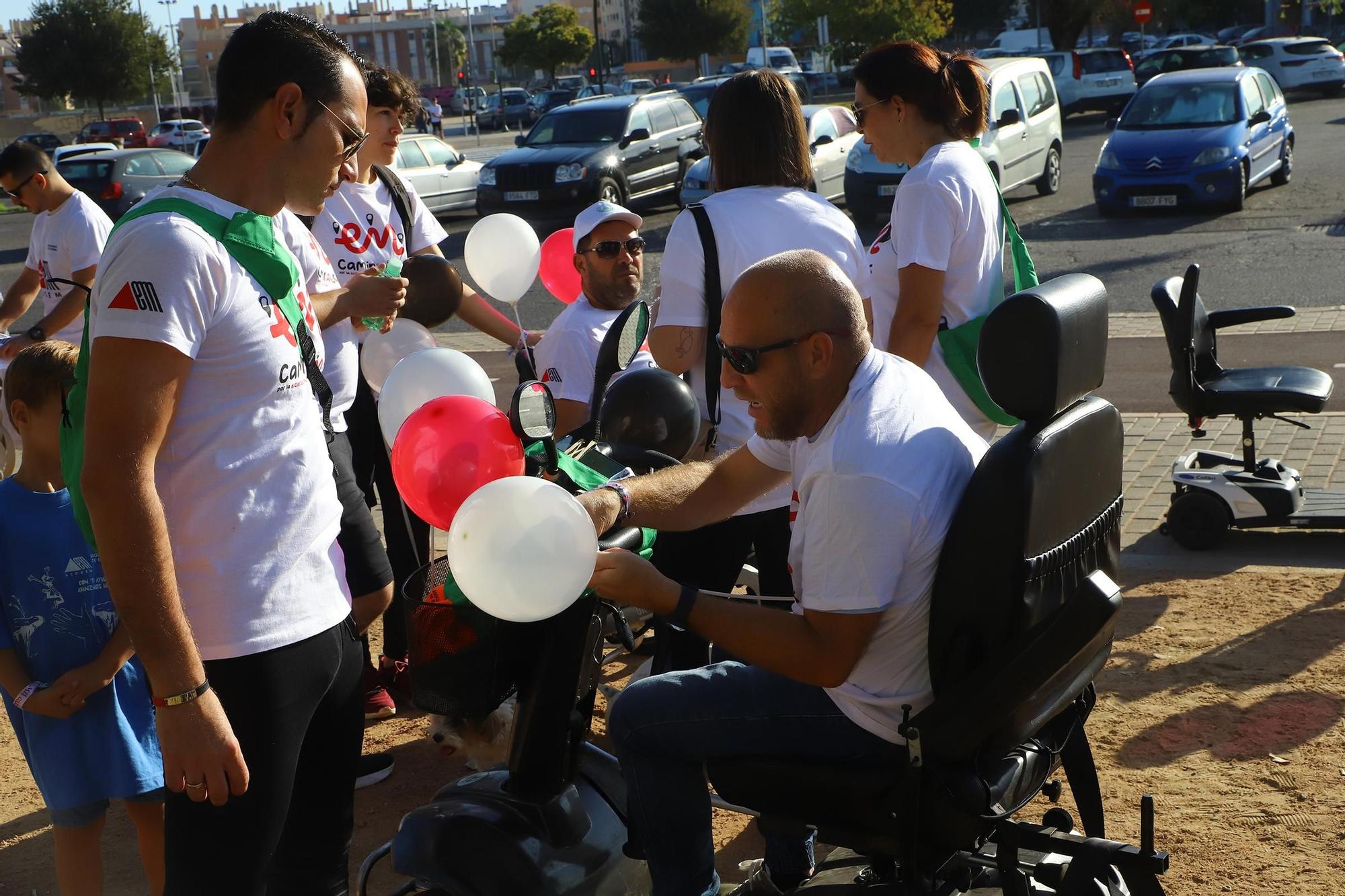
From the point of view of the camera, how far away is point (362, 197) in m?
4.38

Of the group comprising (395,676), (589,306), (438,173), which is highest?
(438,173)

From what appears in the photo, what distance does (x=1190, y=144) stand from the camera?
51.1 ft

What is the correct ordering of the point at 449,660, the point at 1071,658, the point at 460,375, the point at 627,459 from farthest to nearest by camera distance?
the point at 460,375, the point at 627,459, the point at 449,660, the point at 1071,658

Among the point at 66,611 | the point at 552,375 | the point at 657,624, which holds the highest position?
the point at 552,375

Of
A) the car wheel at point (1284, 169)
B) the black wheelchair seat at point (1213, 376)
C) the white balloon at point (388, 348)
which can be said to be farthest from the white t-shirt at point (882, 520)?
the car wheel at point (1284, 169)

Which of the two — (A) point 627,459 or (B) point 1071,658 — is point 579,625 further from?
(B) point 1071,658

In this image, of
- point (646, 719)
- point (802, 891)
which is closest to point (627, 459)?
point (646, 719)

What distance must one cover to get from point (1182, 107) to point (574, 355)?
14.0 m

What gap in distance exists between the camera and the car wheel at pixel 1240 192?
1550 cm

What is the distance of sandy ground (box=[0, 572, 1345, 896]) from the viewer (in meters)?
3.36

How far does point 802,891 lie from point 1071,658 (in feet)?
2.55

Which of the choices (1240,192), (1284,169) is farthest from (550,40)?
(1240,192)

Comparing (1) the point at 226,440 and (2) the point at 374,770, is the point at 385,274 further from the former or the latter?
(1) the point at 226,440

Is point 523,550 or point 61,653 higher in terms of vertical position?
point 523,550
